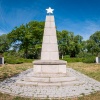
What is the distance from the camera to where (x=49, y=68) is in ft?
35.9

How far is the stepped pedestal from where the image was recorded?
32.4 feet

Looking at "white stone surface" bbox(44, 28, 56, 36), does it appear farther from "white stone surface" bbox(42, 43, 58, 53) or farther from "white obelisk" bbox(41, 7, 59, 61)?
"white stone surface" bbox(42, 43, 58, 53)

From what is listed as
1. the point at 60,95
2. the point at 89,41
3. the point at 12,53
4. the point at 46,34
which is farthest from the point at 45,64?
the point at 89,41

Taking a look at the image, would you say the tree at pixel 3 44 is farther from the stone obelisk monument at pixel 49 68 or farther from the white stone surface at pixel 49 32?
the stone obelisk monument at pixel 49 68

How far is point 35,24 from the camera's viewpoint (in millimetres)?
42406

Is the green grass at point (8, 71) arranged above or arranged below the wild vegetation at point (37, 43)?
below

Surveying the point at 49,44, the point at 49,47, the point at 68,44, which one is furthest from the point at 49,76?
the point at 68,44

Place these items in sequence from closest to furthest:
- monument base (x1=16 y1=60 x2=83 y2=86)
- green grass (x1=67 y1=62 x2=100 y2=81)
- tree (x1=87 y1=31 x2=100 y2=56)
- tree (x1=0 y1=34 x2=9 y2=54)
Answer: monument base (x1=16 y1=60 x2=83 y2=86) → green grass (x1=67 y1=62 x2=100 y2=81) → tree (x1=87 y1=31 x2=100 y2=56) → tree (x1=0 y1=34 x2=9 y2=54)

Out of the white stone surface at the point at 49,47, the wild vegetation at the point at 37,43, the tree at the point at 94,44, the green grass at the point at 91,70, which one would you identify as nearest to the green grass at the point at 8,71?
the white stone surface at the point at 49,47

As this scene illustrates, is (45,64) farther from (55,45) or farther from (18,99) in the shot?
(18,99)

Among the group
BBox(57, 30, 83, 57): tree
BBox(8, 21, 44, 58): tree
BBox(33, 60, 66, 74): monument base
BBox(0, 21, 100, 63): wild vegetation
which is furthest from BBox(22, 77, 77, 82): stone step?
BBox(57, 30, 83, 57): tree

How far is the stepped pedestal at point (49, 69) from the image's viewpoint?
389 inches

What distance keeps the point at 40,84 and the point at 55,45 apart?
12.0 feet

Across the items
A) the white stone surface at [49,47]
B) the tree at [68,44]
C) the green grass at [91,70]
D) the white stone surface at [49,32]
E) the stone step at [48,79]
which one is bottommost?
the green grass at [91,70]
